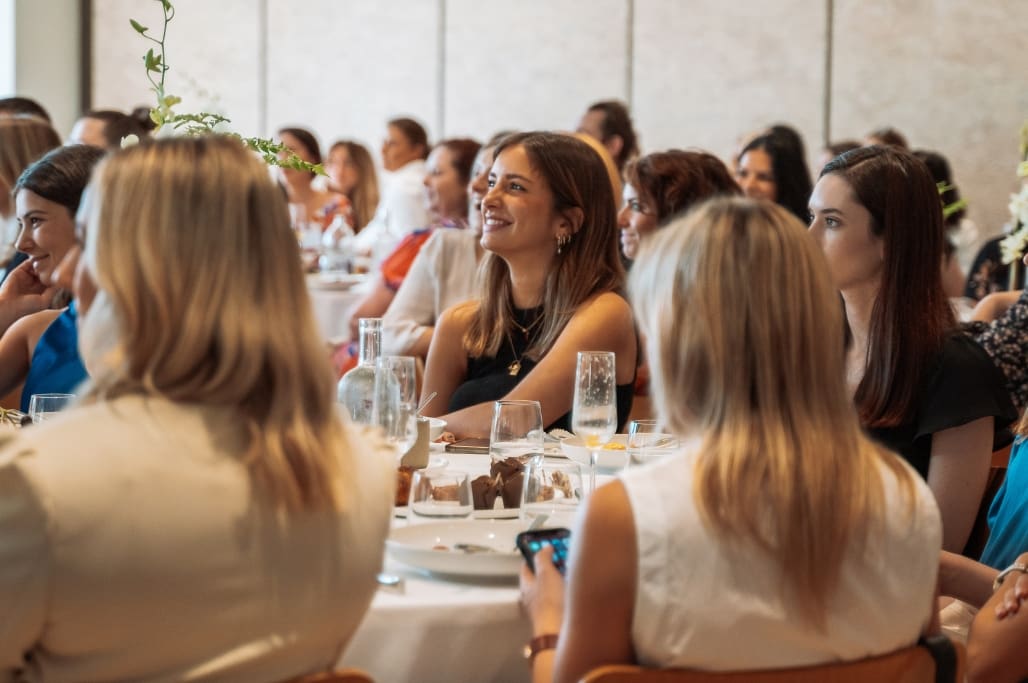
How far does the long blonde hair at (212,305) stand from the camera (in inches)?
55.1

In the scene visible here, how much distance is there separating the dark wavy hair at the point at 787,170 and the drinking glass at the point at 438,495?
4.26 meters

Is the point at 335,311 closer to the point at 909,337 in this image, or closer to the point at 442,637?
the point at 909,337

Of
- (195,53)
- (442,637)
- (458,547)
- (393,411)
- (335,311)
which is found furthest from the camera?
A: (195,53)

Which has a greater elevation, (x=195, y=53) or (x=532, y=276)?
(x=195, y=53)

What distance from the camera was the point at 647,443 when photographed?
2.72 metres

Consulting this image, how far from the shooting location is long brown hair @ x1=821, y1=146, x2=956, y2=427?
2736 mm

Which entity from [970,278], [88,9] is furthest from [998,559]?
[88,9]

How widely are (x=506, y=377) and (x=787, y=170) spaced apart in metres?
2.99

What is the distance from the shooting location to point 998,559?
2584 mm

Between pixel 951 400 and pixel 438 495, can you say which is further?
pixel 951 400

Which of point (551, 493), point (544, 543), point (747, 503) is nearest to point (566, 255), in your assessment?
point (551, 493)

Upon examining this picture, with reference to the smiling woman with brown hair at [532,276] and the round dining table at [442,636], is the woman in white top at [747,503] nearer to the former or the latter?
the round dining table at [442,636]

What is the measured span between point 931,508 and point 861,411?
1.15m

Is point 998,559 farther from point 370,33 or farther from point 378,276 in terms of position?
point 370,33
